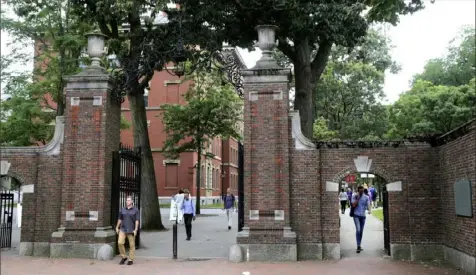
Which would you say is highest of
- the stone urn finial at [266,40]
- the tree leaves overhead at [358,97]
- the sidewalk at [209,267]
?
the tree leaves overhead at [358,97]

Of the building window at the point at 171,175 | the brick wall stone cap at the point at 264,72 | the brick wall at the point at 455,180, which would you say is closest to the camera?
the brick wall at the point at 455,180

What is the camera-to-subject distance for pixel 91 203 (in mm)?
13102

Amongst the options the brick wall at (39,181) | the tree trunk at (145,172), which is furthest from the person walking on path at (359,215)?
the tree trunk at (145,172)

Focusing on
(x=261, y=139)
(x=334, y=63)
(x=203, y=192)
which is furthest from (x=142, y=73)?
(x=203, y=192)

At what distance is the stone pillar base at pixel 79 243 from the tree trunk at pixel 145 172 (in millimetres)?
7804

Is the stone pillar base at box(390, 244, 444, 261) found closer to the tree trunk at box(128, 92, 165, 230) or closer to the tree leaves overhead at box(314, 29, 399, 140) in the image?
the tree trunk at box(128, 92, 165, 230)

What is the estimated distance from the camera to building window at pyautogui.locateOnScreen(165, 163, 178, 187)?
141 feet

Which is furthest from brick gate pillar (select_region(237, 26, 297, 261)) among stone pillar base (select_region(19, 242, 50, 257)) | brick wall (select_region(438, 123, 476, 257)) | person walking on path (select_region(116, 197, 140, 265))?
stone pillar base (select_region(19, 242, 50, 257))

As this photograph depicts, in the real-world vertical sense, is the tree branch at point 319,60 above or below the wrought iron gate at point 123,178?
above

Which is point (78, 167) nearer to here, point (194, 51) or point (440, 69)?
point (194, 51)

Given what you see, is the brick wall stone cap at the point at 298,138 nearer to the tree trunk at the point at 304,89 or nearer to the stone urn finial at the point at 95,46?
the tree trunk at the point at 304,89

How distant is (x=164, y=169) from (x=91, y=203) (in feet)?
99.7

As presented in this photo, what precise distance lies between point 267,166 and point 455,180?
4503 mm

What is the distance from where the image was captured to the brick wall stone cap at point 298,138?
510 inches
